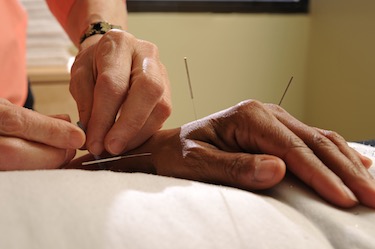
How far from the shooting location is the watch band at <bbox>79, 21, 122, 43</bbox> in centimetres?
101

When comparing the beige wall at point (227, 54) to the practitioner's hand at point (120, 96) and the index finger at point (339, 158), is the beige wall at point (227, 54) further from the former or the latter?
the index finger at point (339, 158)

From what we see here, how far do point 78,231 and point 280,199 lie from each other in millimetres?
245

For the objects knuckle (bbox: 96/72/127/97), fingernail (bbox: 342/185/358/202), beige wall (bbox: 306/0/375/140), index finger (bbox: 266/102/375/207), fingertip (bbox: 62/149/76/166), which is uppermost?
knuckle (bbox: 96/72/127/97)

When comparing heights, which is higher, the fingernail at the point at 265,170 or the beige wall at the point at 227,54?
the fingernail at the point at 265,170

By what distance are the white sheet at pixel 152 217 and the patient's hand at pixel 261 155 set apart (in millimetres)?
40

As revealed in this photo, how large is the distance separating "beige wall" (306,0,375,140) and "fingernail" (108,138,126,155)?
4.87 ft

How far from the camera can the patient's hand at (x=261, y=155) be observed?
0.52 metres

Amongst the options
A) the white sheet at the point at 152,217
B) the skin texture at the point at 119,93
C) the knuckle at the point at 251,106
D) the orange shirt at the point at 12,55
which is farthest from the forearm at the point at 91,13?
the white sheet at the point at 152,217

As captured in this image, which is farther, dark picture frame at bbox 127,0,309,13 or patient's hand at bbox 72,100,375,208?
dark picture frame at bbox 127,0,309,13

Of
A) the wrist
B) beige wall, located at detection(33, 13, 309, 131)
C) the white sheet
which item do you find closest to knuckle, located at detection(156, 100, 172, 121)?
the white sheet

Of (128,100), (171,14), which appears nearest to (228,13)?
(171,14)

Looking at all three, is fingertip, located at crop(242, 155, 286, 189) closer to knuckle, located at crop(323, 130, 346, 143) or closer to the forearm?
knuckle, located at crop(323, 130, 346, 143)

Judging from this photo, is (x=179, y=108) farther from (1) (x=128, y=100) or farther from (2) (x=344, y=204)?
(2) (x=344, y=204)

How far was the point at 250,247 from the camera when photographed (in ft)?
1.33
